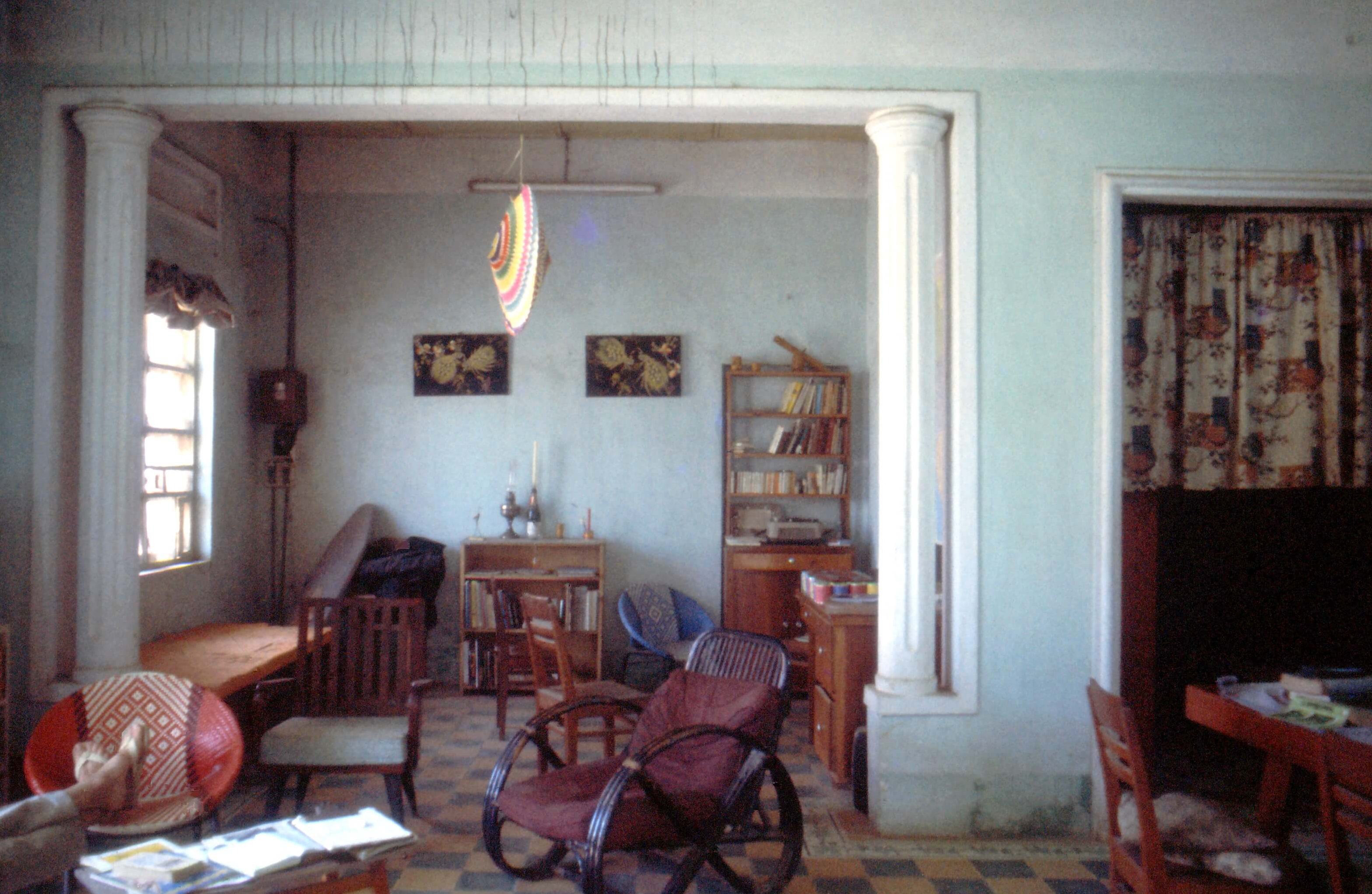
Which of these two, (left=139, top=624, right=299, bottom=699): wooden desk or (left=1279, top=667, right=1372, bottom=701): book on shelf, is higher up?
(left=1279, top=667, right=1372, bottom=701): book on shelf

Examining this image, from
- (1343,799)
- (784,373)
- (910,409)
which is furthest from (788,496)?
(1343,799)

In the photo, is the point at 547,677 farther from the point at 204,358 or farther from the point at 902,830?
the point at 204,358

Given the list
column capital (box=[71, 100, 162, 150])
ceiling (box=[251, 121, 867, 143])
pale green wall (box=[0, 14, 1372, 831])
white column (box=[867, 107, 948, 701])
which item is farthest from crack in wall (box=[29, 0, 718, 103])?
ceiling (box=[251, 121, 867, 143])

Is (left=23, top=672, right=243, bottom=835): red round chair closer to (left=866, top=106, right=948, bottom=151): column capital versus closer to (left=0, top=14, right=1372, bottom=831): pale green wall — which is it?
(left=0, top=14, right=1372, bottom=831): pale green wall

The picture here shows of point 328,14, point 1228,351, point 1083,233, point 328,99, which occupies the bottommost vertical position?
point 1228,351

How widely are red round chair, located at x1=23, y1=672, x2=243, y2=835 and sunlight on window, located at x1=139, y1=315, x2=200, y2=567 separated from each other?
7.32ft

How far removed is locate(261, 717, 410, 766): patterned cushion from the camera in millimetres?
3758

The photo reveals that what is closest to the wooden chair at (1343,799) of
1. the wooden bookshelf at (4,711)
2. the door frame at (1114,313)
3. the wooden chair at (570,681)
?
the door frame at (1114,313)

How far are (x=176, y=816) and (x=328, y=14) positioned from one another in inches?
129

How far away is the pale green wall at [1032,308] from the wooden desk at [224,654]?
897 millimetres

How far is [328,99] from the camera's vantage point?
4094mm

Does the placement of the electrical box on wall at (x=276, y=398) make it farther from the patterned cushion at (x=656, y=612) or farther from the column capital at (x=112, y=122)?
the patterned cushion at (x=656, y=612)

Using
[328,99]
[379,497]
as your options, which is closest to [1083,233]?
[328,99]

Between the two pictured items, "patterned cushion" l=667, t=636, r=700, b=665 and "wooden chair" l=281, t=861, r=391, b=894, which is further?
"patterned cushion" l=667, t=636, r=700, b=665
